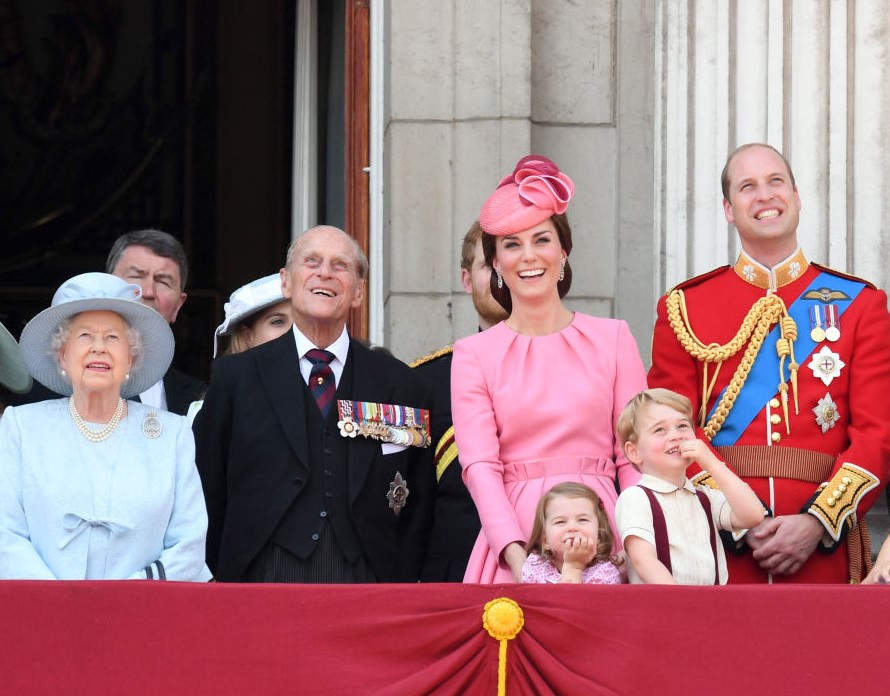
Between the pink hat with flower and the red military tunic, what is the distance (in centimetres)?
56

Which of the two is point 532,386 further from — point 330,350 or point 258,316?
point 258,316

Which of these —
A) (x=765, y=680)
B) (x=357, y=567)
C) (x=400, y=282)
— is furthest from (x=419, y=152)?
(x=765, y=680)

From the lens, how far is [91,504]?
4430mm

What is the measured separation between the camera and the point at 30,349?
4.66m

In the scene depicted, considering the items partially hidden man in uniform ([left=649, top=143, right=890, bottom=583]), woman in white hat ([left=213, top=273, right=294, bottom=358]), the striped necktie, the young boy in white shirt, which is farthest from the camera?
woman in white hat ([left=213, top=273, right=294, bottom=358])

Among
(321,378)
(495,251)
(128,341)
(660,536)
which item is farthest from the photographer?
(321,378)

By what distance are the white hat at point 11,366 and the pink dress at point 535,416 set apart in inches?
47.3

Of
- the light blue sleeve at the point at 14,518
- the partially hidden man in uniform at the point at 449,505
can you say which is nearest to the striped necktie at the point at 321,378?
the partially hidden man in uniform at the point at 449,505

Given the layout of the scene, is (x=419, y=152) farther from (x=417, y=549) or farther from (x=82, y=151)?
(x=82, y=151)

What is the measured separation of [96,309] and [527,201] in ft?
3.61

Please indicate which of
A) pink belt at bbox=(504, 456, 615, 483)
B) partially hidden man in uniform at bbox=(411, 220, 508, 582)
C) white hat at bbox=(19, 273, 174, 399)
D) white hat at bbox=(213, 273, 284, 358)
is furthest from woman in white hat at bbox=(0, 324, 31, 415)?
pink belt at bbox=(504, 456, 615, 483)

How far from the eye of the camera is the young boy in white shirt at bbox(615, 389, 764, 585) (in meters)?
4.23

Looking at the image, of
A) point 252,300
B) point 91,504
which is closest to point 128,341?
point 91,504

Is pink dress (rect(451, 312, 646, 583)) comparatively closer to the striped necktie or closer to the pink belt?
the pink belt
